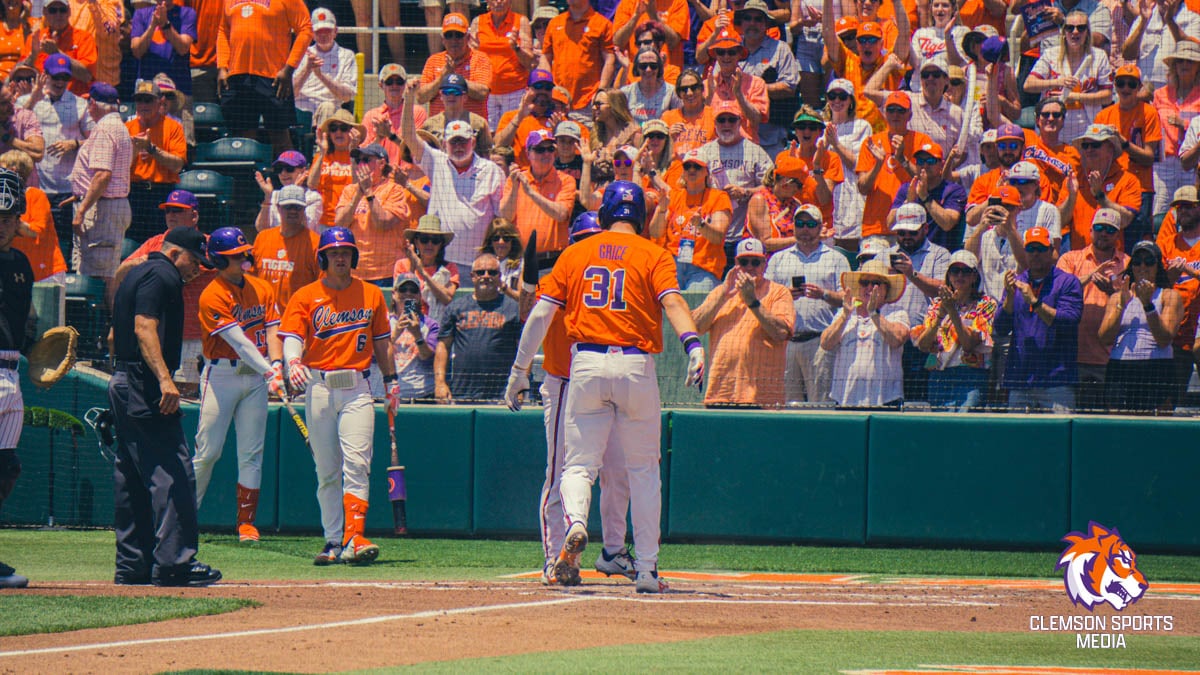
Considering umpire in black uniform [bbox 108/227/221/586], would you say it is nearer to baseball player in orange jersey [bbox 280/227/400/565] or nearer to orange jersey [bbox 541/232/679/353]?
baseball player in orange jersey [bbox 280/227/400/565]

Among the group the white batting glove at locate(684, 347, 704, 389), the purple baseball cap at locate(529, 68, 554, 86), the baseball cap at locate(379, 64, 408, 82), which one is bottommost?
the white batting glove at locate(684, 347, 704, 389)

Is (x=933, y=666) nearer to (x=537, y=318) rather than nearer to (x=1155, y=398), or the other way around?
(x=537, y=318)

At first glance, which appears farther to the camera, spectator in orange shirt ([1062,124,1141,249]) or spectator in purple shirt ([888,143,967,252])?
spectator in purple shirt ([888,143,967,252])

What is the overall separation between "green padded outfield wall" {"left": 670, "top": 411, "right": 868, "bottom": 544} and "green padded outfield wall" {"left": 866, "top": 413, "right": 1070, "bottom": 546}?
0.60 feet

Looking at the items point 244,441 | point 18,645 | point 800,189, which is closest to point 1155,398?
point 800,189

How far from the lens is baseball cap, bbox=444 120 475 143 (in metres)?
13.4

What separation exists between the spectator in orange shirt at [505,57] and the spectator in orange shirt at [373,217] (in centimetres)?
194

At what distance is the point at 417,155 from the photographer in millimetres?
13766

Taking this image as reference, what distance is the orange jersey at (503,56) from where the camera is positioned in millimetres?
15195

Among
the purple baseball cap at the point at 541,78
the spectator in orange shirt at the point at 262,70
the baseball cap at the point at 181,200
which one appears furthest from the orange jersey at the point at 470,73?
the baseball cap at the point at 181,200

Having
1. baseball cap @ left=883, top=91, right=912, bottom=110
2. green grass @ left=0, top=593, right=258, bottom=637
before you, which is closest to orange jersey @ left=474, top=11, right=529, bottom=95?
baseball cap @ left=883, top=91, right=912, bottom=110

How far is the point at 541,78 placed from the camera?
559 inches

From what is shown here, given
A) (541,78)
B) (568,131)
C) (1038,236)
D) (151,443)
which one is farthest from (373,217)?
(1038,236)

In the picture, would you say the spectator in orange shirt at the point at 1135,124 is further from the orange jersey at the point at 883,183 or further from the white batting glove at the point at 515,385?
the white batting glove at the point at 515,385
